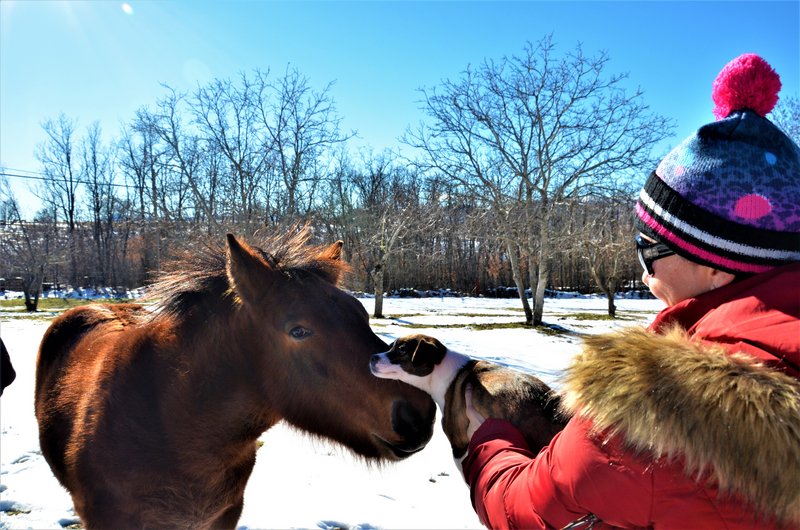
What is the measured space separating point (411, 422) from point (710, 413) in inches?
52.7

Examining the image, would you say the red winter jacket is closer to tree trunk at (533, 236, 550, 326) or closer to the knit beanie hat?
the knit beanie hat

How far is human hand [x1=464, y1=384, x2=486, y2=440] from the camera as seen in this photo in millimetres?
1773

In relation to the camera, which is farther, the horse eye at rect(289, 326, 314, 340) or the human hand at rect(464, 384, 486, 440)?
the horse eye at rect(289, 326, 314, 340)

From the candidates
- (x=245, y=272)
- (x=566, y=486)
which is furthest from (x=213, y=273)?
(x=566, y=486)

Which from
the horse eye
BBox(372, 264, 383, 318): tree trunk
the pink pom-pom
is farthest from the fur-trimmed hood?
BBox(372, 264, 383, 318): tree trunk

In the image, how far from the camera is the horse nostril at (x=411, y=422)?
6.87 feet

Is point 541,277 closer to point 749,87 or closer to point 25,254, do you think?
point 749,87

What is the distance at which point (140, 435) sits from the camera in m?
2.23

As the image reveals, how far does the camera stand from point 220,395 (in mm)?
2277

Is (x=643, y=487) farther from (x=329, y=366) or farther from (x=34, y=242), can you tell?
(x=34, y=242)

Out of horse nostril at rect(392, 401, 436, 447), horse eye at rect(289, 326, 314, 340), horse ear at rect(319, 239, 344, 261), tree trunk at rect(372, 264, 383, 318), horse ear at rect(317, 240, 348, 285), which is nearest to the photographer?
horse nostril at rect(392, 401, 436, 447)

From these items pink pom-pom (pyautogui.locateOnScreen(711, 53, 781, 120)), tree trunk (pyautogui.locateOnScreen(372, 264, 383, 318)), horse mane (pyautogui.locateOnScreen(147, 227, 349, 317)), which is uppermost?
pink pom-pom (pyautogui.locateOnScreen(711, 53, 781, 120))

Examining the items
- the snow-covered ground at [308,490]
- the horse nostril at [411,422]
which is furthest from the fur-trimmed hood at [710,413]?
the snow-covered ground at [308,490]

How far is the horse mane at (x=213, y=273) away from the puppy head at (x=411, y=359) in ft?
2.21
